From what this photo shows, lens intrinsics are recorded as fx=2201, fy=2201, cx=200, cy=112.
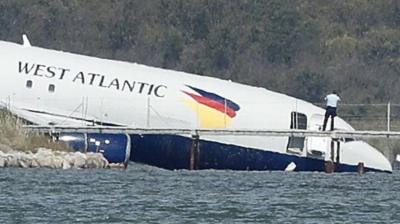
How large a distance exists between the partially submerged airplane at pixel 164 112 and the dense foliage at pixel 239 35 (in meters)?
41.4

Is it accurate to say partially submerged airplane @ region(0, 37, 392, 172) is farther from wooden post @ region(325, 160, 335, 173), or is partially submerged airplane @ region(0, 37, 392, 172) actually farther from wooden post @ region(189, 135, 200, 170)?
wooden post @ region(325, 160, 335, 173)

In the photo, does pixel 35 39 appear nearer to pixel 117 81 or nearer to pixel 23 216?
pixel 117 81

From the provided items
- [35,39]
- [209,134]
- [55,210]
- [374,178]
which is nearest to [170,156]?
[209,134]

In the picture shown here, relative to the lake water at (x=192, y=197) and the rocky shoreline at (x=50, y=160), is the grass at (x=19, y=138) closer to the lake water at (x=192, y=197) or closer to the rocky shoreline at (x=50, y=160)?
the rocky shoreline at (x=50, y=160)

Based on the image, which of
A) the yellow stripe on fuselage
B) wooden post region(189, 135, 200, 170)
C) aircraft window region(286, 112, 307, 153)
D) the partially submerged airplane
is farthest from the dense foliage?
wooden post region(189, 135, 200, 170)

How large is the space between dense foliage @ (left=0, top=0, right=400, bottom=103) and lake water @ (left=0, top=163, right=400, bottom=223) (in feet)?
159

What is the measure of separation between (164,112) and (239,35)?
49.0 metres

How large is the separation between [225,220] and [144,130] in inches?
895

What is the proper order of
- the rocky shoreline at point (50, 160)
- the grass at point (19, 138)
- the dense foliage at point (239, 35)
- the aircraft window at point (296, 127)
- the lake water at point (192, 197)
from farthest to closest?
the dense foliage at point (239, 35)
the aircraft window at point (296, 127)
the grass at point (19, 138)
the rocky shoreline at point (50, 160)
the lake water at point (192, 197)

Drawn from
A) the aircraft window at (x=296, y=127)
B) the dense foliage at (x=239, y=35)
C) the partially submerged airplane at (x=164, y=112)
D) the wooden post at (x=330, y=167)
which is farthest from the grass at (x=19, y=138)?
the dense foliage at (x=239, y=35)

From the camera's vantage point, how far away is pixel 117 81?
7031 centimetres

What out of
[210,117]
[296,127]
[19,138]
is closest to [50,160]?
[19,138]

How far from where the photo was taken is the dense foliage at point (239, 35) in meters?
116

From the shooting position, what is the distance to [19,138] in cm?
6862
